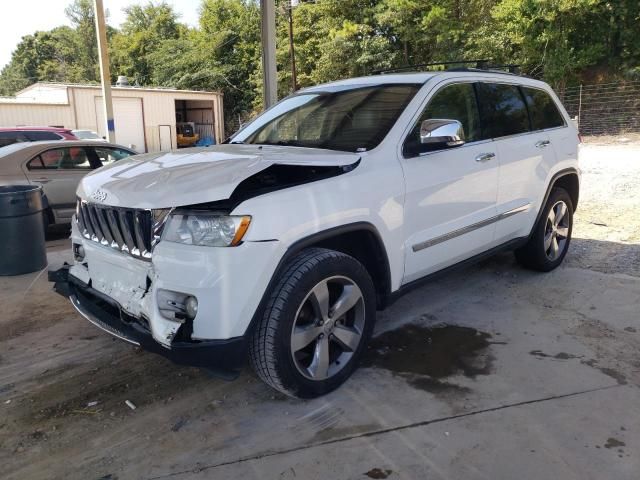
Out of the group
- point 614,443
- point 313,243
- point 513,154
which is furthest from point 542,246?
point 313,243

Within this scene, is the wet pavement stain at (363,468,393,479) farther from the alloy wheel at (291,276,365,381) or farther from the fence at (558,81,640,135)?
the fence at (558,81,640,135)

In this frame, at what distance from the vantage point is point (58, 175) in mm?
7723

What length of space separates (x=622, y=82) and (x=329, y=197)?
25555mm

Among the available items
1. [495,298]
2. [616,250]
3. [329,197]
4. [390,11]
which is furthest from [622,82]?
[329,197]

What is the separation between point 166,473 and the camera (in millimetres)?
2586

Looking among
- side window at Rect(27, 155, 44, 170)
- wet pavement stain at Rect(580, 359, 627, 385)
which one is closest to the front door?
wet pavement stain at Rect(580, 359, 627, 385)

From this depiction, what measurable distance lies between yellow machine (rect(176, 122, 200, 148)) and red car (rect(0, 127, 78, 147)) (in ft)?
61.5

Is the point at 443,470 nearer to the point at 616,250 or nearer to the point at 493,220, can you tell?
the point at 493,220

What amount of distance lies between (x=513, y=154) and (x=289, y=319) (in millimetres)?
2636

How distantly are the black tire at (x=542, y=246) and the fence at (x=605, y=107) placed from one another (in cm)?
1841

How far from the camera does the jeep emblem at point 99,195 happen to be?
3.09m

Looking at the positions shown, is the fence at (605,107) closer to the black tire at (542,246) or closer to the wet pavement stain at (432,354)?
the black tire at (542,246)

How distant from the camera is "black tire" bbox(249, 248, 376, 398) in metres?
2.81

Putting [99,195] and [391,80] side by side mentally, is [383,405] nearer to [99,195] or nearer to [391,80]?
[99,195]
